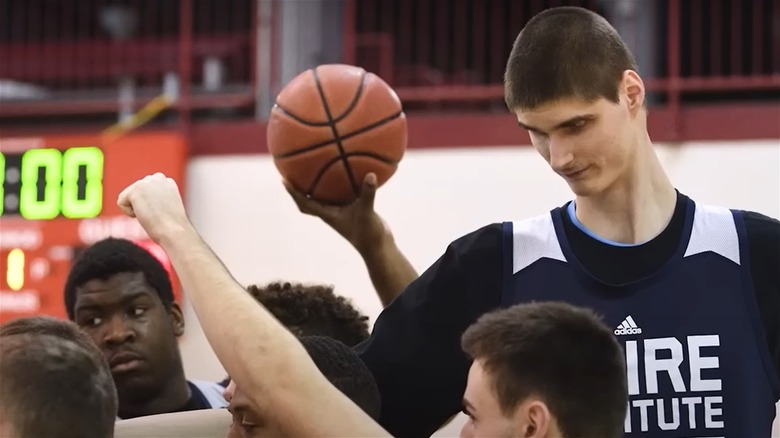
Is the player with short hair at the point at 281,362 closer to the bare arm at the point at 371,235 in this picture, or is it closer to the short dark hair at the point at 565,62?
the short dark hair at the point at 565,62

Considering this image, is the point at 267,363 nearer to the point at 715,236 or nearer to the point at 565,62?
the point at 565,62

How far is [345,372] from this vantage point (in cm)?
212

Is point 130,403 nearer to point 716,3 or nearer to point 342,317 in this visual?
point 342,317

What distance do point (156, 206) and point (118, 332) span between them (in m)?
1.32

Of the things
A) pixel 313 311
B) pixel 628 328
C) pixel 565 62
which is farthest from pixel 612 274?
pixel 313 311

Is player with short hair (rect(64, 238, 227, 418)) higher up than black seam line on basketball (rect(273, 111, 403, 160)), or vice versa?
black seam line on basketball (rect(273, 111, 403, 160))

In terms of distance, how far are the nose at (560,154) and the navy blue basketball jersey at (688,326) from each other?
208 mm

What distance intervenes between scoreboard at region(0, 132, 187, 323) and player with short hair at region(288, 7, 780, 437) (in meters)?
4.44

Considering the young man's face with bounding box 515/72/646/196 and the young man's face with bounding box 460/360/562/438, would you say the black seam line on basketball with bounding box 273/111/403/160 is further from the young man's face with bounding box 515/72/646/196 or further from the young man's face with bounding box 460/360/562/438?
the young man's face with bounding box 460/360/562/438

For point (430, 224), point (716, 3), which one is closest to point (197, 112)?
point (430, 224)

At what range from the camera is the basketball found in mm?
2957

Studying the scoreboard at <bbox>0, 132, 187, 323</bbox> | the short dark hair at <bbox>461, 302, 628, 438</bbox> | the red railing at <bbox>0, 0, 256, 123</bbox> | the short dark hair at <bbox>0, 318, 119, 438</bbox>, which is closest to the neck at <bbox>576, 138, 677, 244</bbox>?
the short dark hair at <bbox>461, 302, 628, 438</bbox>

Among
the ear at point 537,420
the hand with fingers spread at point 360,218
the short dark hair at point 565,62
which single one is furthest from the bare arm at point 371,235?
the ear at point 537,420

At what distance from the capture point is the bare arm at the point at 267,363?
1.88 m
